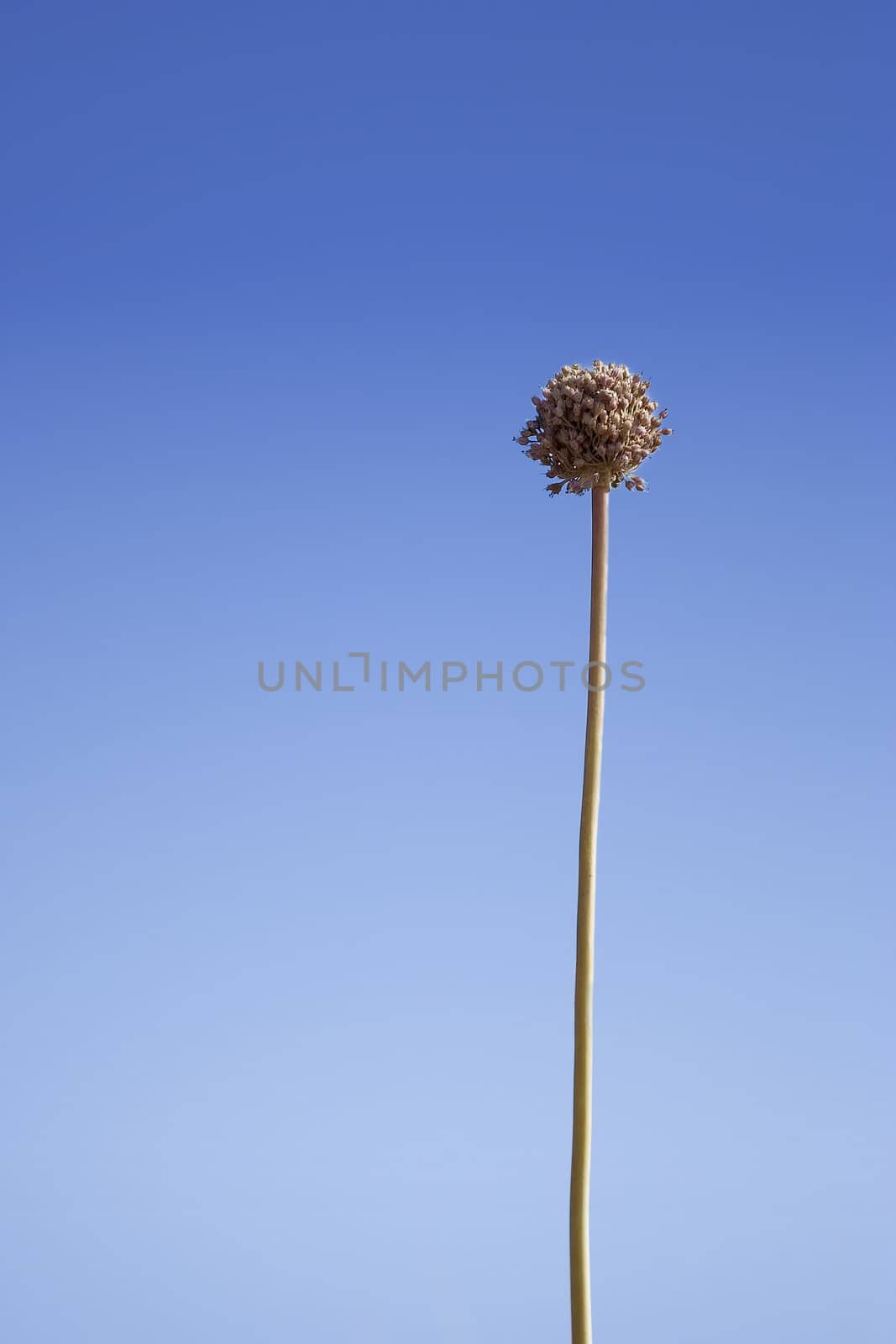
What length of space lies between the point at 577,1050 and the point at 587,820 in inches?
92.4

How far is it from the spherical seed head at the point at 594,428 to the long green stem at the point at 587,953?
293 millimetres

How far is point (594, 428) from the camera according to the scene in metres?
14.7

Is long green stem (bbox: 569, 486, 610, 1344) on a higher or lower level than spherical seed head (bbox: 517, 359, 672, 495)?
lower

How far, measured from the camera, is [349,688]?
757 inches

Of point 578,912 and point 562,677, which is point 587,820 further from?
point 562,677

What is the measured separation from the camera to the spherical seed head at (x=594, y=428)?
579 inches

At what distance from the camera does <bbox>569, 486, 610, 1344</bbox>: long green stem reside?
13.2 metres

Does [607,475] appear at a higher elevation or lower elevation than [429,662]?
higher

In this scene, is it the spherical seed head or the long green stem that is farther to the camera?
the spherical seed head

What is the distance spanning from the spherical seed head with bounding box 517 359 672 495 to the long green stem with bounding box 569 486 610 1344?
29cm

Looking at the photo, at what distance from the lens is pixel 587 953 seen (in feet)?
44.9

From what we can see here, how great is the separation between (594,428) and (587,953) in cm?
567

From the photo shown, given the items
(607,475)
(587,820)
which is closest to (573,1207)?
(587,820)

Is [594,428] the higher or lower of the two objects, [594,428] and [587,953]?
the higher
